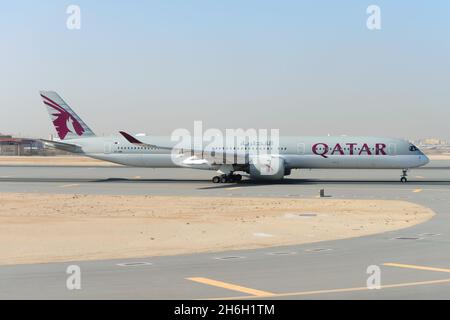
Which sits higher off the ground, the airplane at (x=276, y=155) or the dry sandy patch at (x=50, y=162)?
the airplane at (x=276, y=155)

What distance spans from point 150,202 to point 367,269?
951 inches

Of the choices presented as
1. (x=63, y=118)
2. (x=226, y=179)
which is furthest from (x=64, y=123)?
(x=226, y=179)

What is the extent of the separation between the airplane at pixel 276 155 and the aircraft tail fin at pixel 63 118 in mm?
2746

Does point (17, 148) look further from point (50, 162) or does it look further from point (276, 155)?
point (276, 155)

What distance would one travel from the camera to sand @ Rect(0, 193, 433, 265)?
792 inches

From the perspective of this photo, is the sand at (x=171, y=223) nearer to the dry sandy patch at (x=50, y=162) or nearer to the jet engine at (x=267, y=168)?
the jet engine at (x=267, y=168)

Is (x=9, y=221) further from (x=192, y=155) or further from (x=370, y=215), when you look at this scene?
(x=192, y=155)

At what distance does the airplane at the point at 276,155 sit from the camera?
190 ft

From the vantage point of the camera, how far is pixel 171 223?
2719 centimetres

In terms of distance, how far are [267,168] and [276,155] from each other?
3.18 metres

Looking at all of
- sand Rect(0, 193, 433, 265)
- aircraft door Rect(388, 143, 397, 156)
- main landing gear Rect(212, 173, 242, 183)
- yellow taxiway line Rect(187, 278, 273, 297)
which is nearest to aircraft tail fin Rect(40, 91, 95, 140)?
main landing gear Rect(212, 173, 242, 183)

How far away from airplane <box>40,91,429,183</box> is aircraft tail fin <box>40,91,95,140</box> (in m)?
2.75

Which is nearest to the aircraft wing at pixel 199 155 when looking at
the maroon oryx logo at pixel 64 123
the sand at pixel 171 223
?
the maroon oryx logo at pixel 64 123

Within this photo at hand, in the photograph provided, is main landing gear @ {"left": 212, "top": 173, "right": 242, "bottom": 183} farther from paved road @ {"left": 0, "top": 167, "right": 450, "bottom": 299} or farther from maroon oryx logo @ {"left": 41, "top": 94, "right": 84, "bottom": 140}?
paved road @ {"left": 0, "top": 167, "right": 450, "bottom": 299}
